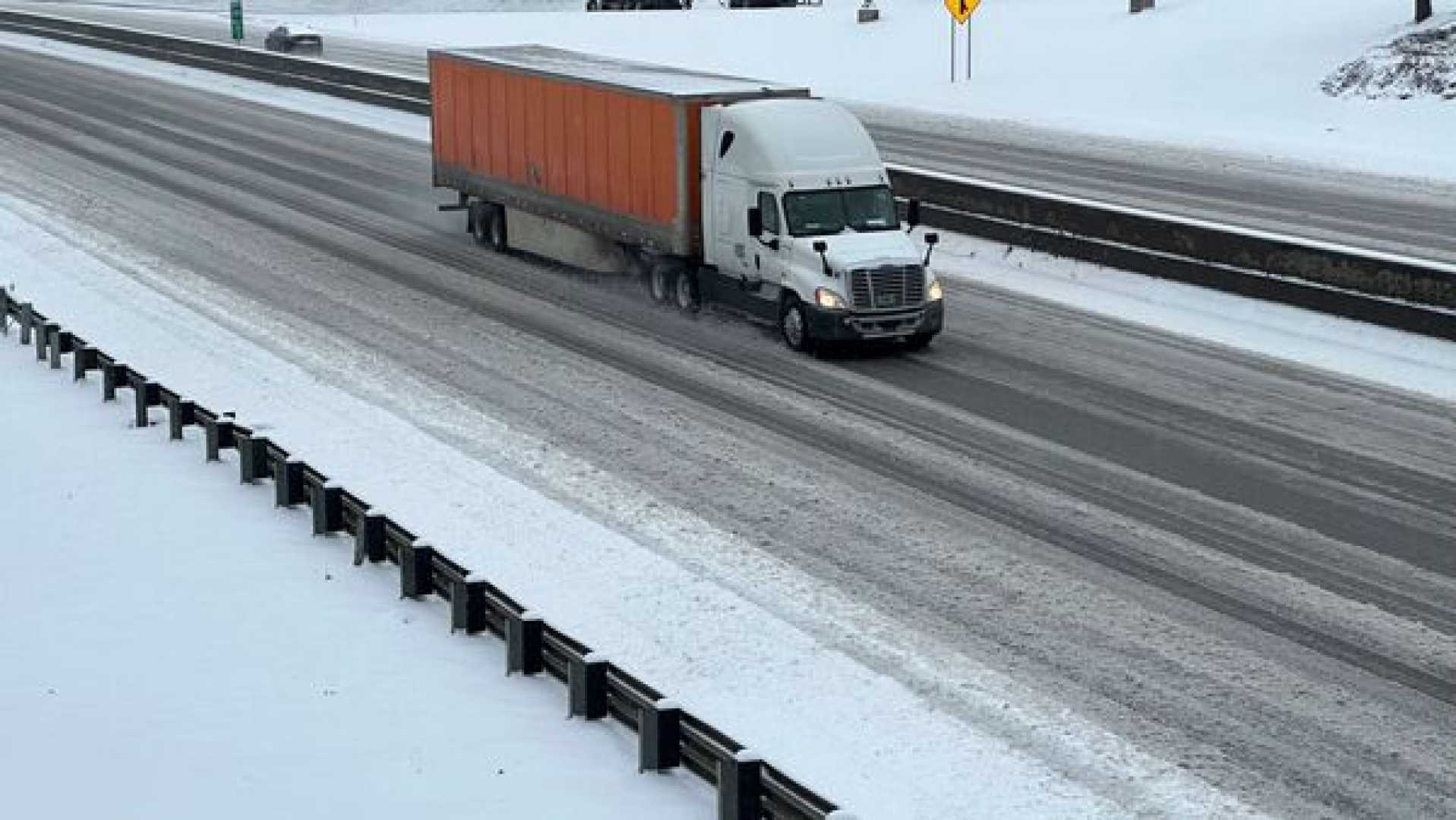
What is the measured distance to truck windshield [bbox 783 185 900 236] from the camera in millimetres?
25141

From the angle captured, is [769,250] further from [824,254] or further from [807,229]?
[824,254]

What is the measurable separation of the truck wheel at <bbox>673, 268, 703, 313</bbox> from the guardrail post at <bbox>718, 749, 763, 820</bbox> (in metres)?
15.7

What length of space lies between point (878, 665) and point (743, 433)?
21.6 feet

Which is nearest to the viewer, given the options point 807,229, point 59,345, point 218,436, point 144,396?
point 218,436

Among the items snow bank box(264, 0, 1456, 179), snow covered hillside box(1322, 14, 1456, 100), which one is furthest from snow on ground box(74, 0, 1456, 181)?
snow covered hillside box(1322, 14, 1456, 100)

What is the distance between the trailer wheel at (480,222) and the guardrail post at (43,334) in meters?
8.30

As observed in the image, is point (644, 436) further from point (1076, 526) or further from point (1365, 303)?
point (1365, 303)

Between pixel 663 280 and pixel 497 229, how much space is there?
5.29 metres

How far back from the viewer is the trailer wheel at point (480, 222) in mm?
32438

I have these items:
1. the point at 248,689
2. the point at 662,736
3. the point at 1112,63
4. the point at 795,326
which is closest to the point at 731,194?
the point at 795,326

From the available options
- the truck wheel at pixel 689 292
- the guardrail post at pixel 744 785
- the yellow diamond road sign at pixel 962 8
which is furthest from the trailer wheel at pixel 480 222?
the yellow diamond road sign at pixel 962 8

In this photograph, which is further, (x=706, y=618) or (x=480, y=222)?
(x=480, y=222)

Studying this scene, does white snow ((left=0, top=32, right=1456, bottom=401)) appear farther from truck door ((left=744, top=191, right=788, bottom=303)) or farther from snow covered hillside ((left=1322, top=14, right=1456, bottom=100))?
snow covered hillside ((left=1322, top=14, right=1456, bottom=100))

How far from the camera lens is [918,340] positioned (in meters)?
24.8
